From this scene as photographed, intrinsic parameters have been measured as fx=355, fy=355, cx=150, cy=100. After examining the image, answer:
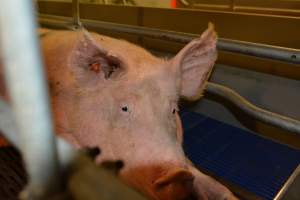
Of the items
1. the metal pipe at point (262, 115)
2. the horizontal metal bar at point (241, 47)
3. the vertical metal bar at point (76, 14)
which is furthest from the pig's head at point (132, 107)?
the vertical metal bar at point (76, 14)

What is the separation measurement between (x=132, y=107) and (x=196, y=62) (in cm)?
51

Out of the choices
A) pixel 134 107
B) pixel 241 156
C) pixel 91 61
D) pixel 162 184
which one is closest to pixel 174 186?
pixel 162 184

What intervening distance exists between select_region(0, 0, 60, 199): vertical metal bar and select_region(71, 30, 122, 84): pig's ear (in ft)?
3.16

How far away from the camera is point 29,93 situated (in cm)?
36

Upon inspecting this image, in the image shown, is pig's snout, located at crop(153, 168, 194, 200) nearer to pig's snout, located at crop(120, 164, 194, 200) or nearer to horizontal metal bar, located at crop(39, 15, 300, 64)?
pig's snout, located at crop(120, 164, 194, 200)

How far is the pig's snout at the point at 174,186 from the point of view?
1130 mm

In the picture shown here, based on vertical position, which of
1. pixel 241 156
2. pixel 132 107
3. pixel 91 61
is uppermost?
pixel 91 61

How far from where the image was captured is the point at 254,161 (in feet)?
7.16

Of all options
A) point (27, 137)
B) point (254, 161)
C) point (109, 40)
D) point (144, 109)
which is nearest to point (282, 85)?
point (254, 161)

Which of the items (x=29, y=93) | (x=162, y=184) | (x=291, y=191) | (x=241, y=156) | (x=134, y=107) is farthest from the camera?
(x=241, y=156)

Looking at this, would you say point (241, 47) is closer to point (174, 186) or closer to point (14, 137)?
point (174, 186)

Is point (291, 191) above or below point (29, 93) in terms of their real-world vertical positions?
below

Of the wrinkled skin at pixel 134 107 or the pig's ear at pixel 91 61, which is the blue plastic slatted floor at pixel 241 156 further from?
the pig's ear at pixel 91 61

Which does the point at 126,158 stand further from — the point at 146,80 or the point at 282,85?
the point at 282,85
